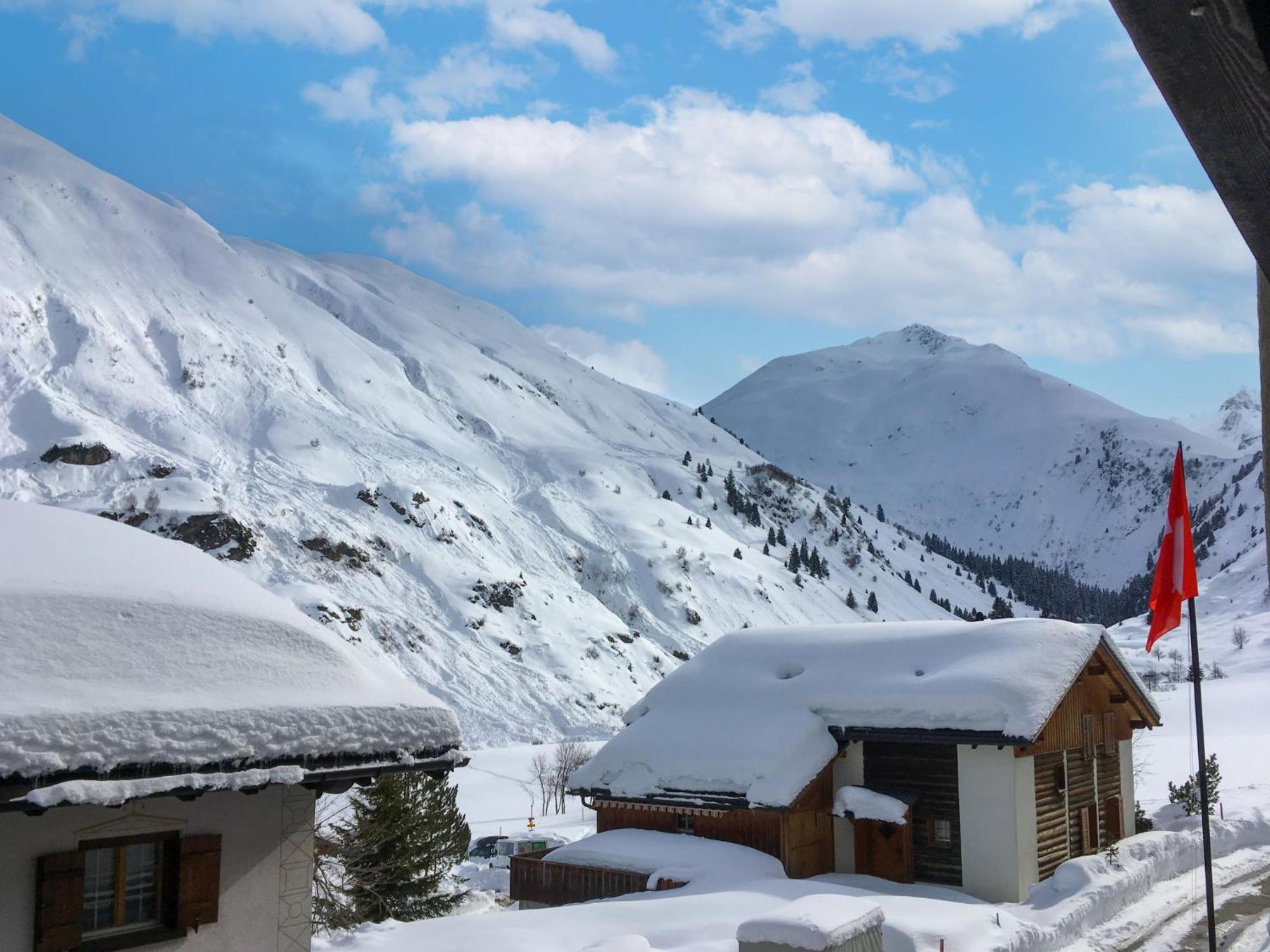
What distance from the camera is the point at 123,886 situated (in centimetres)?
746

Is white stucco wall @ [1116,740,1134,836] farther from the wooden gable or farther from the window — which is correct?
the window

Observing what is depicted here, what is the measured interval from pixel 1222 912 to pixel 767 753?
9.45m

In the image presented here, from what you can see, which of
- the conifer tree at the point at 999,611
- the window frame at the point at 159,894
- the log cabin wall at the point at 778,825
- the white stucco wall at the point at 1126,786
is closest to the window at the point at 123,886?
the window frame at the point at 159,894

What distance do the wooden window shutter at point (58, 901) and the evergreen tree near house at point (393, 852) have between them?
15.4 m

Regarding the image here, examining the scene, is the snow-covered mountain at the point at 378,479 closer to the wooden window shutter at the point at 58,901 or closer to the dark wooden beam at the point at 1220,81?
the wooden window shutter at the point at 58,901

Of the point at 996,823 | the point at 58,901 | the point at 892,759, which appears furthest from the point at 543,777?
the point at 58,901

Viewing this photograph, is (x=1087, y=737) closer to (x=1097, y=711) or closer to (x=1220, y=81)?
(x=1097, y=711)

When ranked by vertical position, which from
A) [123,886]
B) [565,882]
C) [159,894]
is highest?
[123,886]

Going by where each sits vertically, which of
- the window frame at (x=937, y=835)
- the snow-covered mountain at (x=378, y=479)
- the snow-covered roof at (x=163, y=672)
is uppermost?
the snow-covered mountain at (x=378, y=479)

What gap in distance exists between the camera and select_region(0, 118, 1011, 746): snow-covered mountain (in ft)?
216

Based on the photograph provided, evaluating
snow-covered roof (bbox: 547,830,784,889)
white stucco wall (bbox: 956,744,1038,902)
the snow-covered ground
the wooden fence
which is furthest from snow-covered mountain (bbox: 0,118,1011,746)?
white stucco wall (bbox: 956,744,1038,902)

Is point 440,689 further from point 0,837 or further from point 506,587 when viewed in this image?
point 0,837

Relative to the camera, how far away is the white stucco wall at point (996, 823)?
2123 centimetres

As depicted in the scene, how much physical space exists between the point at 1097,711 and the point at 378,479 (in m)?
66.7
